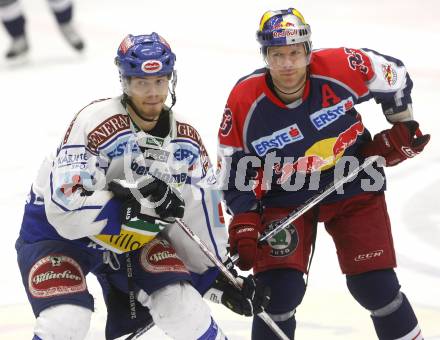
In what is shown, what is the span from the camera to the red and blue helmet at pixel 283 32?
375 centimetres

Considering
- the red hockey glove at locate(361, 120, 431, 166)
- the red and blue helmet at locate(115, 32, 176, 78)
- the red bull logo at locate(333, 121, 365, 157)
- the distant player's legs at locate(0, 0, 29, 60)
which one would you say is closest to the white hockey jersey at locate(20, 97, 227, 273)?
the red and blue helmet at locate(115, 32, 176, 78)

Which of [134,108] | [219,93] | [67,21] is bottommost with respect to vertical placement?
[219,93]

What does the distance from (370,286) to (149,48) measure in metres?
1.11

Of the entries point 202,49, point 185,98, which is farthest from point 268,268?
point 202,49

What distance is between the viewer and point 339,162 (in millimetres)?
3996

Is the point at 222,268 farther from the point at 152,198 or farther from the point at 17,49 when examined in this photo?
the point at 17,49

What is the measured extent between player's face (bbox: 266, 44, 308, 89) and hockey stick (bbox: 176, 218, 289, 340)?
1.97 feet

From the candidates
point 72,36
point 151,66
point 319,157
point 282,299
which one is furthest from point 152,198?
point 72,36

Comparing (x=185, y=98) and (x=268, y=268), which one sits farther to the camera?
(x=185, y=98)

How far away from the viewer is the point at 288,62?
3.74m

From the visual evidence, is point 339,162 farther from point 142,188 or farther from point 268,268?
point 142,188

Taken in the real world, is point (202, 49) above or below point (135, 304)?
above

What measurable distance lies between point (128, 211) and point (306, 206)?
0.75m

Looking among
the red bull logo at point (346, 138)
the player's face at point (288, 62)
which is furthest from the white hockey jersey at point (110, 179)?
the red bull logo at point (346, 138)
